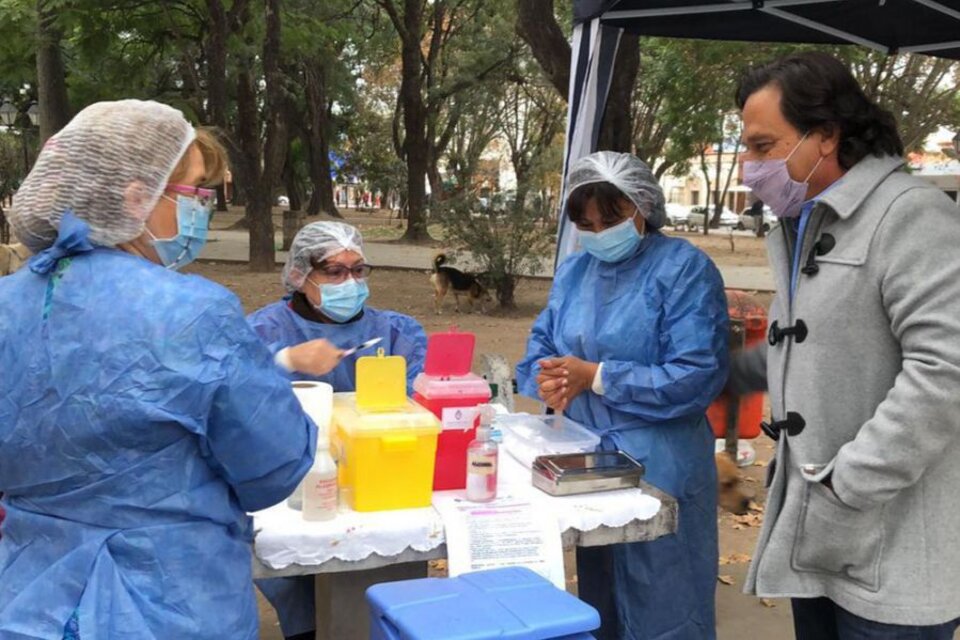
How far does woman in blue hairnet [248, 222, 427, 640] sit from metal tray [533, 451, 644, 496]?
2.51 feet

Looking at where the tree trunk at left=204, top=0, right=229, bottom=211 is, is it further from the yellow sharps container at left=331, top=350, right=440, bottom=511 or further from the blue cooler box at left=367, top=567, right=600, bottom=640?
the blue cooler box at left=367, top=567, right=600, bottom=640

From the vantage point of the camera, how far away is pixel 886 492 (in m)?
1.64

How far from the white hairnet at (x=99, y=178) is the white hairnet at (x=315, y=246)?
1294mm

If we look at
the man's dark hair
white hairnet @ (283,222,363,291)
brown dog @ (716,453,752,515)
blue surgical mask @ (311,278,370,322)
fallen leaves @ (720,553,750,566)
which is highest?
the man's dark hair

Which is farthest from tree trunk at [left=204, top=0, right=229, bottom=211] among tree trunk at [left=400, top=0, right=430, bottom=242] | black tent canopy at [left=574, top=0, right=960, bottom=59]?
black tent canopy at [left=574, top=0, right=960, bottom=59]

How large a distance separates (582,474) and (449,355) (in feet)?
1.55

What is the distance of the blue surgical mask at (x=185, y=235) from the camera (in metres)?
1.66

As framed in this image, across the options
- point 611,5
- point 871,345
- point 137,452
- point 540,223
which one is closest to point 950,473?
point 871,345

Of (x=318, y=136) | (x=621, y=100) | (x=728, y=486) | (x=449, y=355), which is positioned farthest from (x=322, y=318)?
(x=318, y=136)

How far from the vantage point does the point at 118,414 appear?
1.42 meters

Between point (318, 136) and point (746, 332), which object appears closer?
point (746, 332)

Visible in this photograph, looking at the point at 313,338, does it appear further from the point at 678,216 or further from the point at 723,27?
the point at 678,216

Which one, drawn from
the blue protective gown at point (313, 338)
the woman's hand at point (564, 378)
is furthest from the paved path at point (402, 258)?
the woman's hand at point (564, 378)

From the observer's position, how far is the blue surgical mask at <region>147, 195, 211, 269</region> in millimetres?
1659
